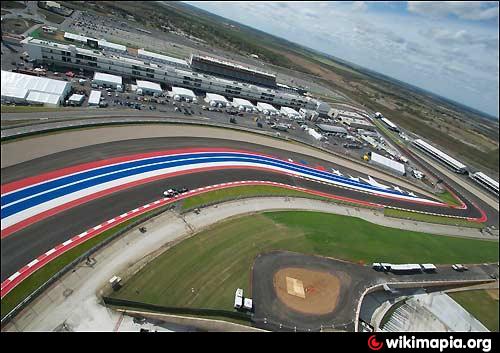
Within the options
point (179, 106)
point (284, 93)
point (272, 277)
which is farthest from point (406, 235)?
point (284, 93)

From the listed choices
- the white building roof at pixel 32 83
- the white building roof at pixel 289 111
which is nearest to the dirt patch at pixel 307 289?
the white building roof at pixel 32 83

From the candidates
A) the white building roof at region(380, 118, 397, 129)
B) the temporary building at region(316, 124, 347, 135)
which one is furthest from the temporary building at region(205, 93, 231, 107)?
the white building roof at region(380, 118, 397, 129)

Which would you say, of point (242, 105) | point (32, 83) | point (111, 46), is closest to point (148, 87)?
point (111, 46)

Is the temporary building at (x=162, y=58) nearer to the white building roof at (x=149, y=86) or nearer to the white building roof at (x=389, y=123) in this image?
the white building roof at (x=149, y=86)

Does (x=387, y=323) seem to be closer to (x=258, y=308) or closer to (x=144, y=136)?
(x=258, y=308)

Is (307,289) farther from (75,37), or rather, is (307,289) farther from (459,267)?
(75,37)
